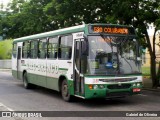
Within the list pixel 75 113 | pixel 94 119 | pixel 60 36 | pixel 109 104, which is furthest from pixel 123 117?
pixel 60 36

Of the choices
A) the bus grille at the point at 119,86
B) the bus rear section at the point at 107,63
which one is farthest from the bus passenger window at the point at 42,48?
the bus grille at the point at 119,86

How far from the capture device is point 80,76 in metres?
12.0

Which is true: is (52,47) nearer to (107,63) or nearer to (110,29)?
(110,29)

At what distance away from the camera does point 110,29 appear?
12.3 m

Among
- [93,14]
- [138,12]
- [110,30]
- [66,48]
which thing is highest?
[93,14]

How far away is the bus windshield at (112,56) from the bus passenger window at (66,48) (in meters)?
1.35

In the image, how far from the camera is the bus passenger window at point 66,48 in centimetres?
1291

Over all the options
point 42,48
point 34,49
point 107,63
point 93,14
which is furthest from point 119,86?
point 93,14

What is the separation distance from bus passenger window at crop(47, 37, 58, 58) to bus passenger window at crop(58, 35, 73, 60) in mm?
505

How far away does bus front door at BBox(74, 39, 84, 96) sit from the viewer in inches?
471

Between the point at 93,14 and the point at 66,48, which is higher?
the point at 93,14

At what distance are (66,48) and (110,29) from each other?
6.52 ft

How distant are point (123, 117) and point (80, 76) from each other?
2.71 meters

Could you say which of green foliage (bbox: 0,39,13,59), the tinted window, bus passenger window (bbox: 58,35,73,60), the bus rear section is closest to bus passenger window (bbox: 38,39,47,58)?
bus passenger window (bbox: 58,35,73,60)
